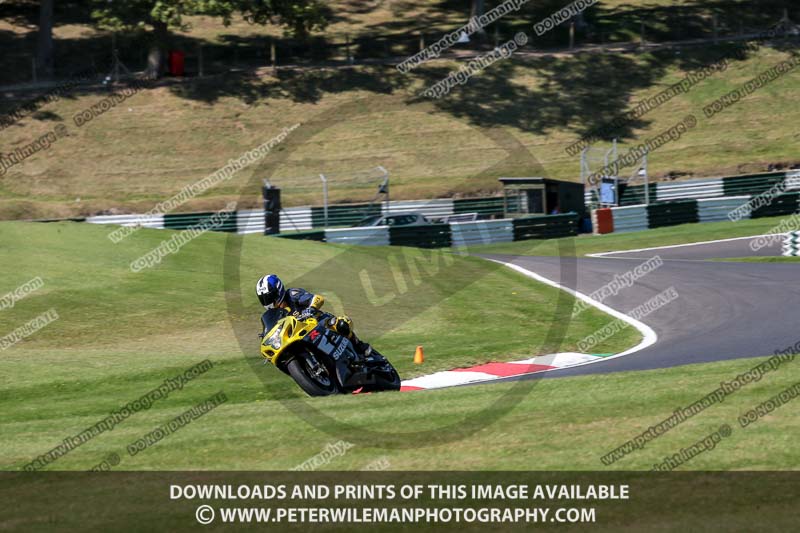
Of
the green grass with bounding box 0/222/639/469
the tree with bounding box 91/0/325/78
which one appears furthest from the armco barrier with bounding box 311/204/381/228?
the tree with bounding box 91/0/325/78

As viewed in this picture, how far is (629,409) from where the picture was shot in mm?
10156

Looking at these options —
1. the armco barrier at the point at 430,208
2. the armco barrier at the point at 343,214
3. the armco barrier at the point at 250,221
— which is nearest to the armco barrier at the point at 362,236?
the armco barrier at the point at 343,214

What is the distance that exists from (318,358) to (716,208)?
29306 mm

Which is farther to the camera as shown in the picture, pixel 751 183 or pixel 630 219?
pixel 751 183

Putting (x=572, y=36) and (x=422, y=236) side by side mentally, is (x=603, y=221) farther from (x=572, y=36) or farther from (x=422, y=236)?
(x=572, y=36)

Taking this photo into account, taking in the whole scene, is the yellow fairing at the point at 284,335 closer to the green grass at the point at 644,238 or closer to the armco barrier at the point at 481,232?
the green grass at the point at 644,238

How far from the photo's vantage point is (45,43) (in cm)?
5494

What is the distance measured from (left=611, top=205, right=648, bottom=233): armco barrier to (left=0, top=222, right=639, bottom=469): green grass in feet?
38.3

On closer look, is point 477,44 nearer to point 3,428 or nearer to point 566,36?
point 566,36

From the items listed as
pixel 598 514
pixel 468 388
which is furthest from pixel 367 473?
pixel 468 388

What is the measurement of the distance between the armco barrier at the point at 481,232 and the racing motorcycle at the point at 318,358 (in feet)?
76.9

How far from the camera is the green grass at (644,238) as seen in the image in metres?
33.3

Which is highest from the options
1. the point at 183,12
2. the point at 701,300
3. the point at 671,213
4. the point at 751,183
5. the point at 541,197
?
the point at 183,12

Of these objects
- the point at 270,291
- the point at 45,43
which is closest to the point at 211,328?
the point at 270,291
